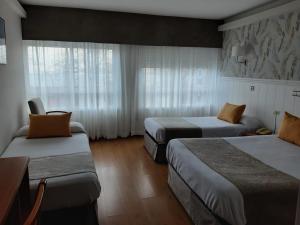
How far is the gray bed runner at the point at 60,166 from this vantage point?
212 cm

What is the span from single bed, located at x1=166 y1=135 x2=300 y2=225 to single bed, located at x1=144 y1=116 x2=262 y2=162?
72 cm

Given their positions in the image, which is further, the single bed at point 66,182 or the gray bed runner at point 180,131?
the gray bed runner at point 180,131

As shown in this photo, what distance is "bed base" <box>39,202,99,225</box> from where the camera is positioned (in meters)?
1.98

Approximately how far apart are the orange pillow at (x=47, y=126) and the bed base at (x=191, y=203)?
1.59 metres

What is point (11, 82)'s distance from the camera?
333 centimetres

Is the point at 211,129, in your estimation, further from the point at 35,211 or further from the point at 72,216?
the point at 35,211

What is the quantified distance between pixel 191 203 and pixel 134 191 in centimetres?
83

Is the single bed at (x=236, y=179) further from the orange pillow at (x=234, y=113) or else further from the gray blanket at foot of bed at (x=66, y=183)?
the orange pillow at (x=234, y=113)

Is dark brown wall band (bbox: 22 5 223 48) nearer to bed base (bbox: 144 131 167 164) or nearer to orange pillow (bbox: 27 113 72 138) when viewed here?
orange pillow (bbox: 27 113 72 138)

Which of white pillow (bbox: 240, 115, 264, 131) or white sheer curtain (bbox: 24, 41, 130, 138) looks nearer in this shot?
white pillow (bbox: 240, 115, 264, 131)

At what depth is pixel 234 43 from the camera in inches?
Result: 186

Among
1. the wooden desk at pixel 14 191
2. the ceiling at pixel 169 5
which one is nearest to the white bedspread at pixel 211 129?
the ceiling at pixel 169 5

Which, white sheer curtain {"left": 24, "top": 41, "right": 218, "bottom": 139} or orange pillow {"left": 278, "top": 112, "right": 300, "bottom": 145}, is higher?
white sheer curtain {"left": 24, "top": 41, "right": 218, "bottom": 139}

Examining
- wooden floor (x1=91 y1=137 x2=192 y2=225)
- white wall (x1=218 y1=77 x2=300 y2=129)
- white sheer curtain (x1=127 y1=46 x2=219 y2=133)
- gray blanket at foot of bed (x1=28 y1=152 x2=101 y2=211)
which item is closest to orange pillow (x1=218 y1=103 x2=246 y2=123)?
white wall (x1=218 y1=77 x2=300 y2=129)
